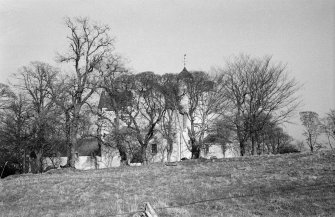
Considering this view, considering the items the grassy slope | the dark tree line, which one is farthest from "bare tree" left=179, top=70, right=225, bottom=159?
the grassy slope

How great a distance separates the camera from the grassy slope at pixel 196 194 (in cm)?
1090

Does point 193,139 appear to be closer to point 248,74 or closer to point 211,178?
point 248,74

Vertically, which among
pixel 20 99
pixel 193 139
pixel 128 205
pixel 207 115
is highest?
pixel 20 99

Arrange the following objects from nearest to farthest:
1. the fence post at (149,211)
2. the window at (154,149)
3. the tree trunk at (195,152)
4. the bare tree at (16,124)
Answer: the fence post at (149,211) → the tree trunk at (195,152) → the bare tree at (16,124) → the window at (154,149)

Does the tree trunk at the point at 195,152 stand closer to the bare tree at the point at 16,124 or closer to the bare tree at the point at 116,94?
the bare tree at the point at 116,94

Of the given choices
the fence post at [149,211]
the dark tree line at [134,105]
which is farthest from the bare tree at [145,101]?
the fence post at [149,211]

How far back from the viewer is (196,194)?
13.6m

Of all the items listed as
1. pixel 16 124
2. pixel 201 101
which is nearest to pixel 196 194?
pixel 201 101

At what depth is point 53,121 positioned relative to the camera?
120ft

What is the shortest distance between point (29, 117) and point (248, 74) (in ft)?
90.6

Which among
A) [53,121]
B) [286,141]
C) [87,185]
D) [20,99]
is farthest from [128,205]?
[286,141]

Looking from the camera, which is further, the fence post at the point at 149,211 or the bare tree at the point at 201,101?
the bare tree at the point at 201,101

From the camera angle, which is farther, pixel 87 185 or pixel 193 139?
pixel 193 139

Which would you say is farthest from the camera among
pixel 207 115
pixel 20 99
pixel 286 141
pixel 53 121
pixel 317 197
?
pixel 286 141
